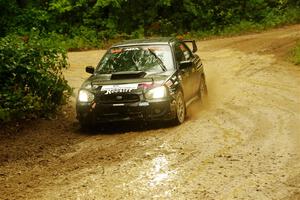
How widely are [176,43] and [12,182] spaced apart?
18.4 feet

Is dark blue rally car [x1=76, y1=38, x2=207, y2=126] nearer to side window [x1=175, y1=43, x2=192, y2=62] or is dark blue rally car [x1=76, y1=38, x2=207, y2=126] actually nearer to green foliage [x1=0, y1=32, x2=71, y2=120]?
side window [x1=175, y1=43, x2=192, y2=62]

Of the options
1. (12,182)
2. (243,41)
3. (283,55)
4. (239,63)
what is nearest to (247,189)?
(12,182)

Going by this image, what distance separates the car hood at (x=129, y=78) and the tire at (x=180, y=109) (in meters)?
0.48

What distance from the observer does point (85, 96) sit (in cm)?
1041

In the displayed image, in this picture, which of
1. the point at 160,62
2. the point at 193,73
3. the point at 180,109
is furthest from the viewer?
the point at 193,73

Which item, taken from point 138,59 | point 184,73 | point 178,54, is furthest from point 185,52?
point 138,59

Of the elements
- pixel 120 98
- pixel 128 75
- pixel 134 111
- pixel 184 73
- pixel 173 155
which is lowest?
pixel 173 155

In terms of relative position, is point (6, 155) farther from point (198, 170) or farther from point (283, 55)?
point (283, 55)

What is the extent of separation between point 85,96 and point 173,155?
268 centimetres

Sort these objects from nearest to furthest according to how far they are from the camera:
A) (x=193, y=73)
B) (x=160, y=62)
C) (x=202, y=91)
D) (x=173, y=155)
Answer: (x=173, y=155)
(x=160, y=62)
(x=193, y=73)
(x=202, y=91)

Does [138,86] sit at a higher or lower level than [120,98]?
higher

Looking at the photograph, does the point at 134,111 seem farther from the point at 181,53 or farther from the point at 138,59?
the point at 181,53

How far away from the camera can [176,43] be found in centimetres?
1209

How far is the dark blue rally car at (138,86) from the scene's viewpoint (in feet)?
33.4
